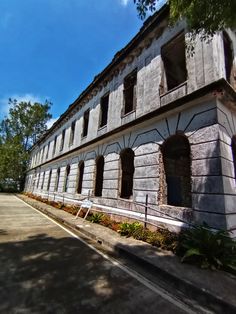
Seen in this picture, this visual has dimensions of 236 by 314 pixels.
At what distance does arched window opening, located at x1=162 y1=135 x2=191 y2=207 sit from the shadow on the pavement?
16.0ft

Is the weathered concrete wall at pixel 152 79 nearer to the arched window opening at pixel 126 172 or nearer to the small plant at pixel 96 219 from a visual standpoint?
the arched window opening at pixel 126 172

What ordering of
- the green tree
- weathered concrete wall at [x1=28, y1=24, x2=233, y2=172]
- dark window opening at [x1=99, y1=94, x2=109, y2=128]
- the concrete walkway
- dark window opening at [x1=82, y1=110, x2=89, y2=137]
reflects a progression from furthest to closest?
the green tree < dark window opening at [x1=82, y1=110, x2=89, y2=137] < dark window opening at [x1=99, y1=94, x2=109, y2=128] < weathered concrete wall at [x1=28, y1=24, x2=233, y2=172] < the concrete walkway

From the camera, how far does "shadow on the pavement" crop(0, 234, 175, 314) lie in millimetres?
3107

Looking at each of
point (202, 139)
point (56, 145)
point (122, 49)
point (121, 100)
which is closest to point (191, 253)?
point (202, 139)

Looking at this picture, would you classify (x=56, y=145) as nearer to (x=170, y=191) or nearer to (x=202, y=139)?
(x=170, y=191)

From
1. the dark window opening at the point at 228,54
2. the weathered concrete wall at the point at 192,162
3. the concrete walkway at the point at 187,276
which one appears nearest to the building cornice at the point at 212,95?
the weathered concrete wall at the point at 192,162

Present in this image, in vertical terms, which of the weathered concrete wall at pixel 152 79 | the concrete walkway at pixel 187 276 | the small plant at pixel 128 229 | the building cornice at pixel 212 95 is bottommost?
the concrete walkway at pixel 187 276

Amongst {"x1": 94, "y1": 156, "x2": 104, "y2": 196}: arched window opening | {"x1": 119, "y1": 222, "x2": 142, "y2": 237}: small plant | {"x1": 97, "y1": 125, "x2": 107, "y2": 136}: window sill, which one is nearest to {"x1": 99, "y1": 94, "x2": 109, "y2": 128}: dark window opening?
{"x1": 97, "y1": 125, "x2": 107, "y2": 136}: window sill

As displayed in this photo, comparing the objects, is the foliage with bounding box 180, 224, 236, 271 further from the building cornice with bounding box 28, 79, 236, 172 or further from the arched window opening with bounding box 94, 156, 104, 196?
the arched window opening with bounding box 94, 156, 104, 196

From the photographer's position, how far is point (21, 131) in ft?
139

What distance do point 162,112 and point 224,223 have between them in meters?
4.61

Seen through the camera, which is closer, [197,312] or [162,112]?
[197,312]

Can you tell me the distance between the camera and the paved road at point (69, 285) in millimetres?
3115

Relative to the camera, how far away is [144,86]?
9.73 m
